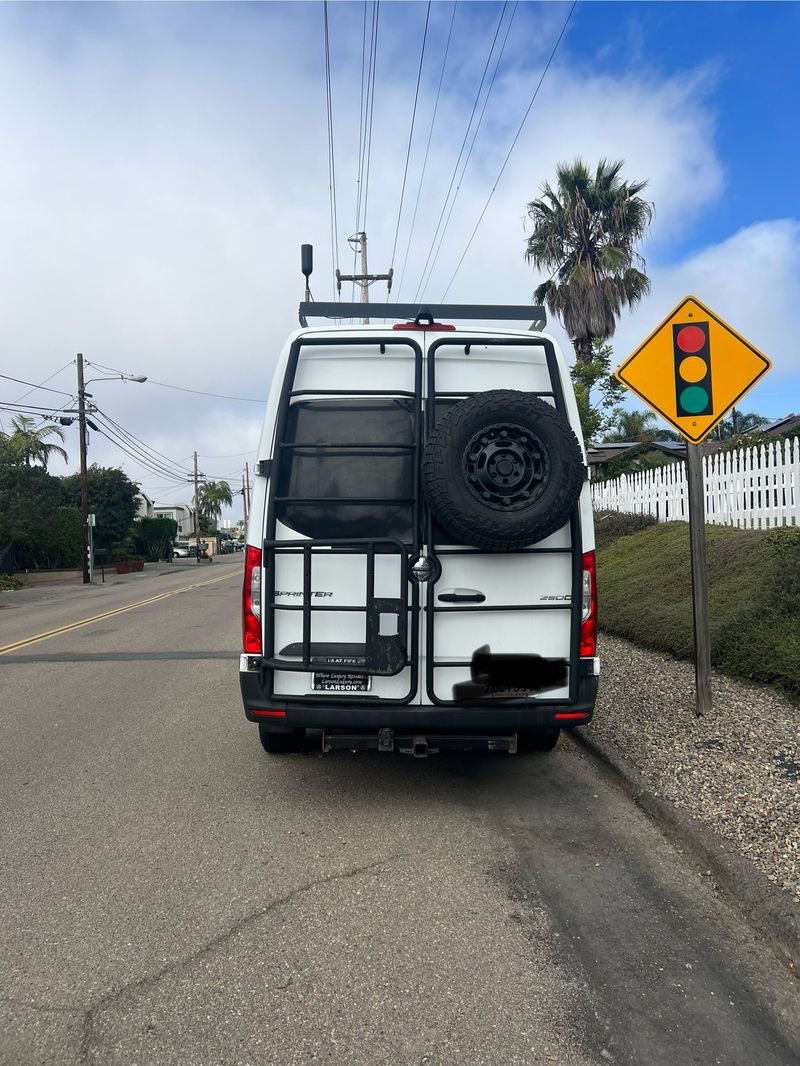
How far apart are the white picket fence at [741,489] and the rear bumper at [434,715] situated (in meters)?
7.64

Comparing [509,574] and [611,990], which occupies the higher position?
[509,574]

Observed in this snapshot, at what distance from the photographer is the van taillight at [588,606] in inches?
181

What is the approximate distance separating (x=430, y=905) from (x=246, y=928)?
2.66ft

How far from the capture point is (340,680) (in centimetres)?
457

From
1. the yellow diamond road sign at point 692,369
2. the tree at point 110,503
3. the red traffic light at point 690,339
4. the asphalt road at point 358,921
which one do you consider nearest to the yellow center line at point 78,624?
the asphalt road at point 358,921

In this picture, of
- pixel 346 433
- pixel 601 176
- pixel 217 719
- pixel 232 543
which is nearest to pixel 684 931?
pixel 346 433

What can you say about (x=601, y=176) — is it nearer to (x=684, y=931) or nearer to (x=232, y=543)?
(x=684, y=931)

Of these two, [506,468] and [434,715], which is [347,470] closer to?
[506,468]

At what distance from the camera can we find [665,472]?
15.0 metres

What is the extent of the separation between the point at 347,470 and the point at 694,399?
3.09m

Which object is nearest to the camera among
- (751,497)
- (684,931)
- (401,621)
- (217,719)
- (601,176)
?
(684,931)

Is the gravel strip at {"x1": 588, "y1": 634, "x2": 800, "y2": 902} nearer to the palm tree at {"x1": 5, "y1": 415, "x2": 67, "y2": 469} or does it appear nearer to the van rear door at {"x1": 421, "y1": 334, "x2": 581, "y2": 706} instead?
the van rear door at {"x1": 421, "y1": 334, "x2": 581, "y2": 706}

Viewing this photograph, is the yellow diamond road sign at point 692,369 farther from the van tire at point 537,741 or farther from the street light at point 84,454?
the street light at point 84,454

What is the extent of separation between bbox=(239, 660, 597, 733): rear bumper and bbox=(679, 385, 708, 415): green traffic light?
2.64 m
